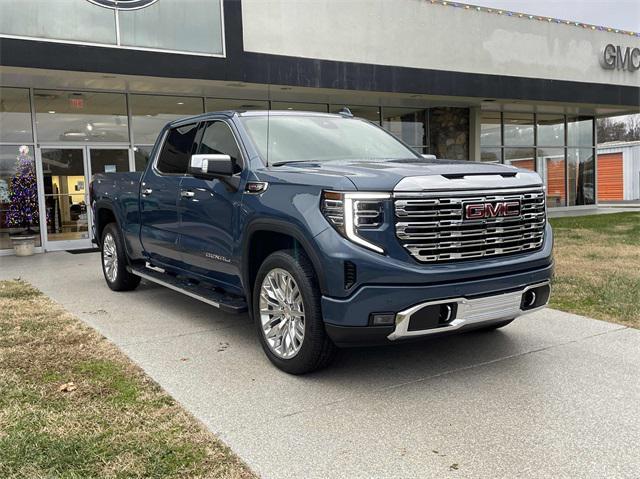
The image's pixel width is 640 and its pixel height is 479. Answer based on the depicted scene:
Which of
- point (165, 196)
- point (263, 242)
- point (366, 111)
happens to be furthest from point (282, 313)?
point (366, 111)

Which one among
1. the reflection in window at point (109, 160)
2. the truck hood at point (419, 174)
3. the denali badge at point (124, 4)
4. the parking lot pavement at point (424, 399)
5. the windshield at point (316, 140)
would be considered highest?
the denali badge at point (124, 4)

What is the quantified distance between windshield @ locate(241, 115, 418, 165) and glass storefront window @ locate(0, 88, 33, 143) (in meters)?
9.09

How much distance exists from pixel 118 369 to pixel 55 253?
8886 millimetres

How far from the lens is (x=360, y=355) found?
4844mm

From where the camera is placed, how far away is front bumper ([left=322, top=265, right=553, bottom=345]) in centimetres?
372

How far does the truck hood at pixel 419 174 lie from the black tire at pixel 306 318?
650 mm

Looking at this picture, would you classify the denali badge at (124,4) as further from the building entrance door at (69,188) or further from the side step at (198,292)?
the side step at (198,292)

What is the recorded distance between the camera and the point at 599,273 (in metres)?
8.10

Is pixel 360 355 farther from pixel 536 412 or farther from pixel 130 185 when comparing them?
pixel 130 185

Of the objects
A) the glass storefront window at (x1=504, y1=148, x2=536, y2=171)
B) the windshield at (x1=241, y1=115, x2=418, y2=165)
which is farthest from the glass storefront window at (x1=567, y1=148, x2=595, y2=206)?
the windshield at (x1=241, y1=115, x2=418, y2=165)

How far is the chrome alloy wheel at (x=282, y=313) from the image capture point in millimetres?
4234

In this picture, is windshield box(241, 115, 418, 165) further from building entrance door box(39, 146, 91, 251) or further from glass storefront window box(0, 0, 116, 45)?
building entrance door box(39, 146, 91, 251)

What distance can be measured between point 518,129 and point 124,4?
46.8ft

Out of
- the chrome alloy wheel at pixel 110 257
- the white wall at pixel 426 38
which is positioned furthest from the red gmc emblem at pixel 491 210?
the white wall at pixel 426 38
